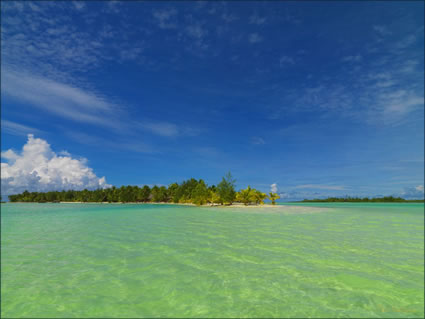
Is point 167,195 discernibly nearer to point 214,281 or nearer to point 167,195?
point 167,195

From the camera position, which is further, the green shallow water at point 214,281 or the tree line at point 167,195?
the tree line at point 167,195

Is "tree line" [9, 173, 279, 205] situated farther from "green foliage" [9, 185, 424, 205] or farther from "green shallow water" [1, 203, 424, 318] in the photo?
"green shallow water" [1, 203, 424, 318]

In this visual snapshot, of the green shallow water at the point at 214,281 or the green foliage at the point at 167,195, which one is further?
the green foliage at the point at 167,195

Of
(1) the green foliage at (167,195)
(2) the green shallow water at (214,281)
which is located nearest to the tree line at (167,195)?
(1) the green foliage at (167,195)

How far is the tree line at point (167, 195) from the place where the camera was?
83.2m

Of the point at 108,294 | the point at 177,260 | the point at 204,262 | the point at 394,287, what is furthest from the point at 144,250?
the point at 394,287

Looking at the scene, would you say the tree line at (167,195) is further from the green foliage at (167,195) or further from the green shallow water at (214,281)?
the green shallow water at (214,281)

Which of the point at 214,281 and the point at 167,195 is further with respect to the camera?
the point at 167,195

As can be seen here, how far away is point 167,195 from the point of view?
462ft

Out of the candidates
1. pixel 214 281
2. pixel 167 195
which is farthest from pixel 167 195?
pixel 214 281

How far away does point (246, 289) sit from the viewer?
21.3 feet

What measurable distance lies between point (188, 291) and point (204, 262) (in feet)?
9.33

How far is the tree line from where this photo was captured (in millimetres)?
83188

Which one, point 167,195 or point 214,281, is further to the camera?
point 167,195
